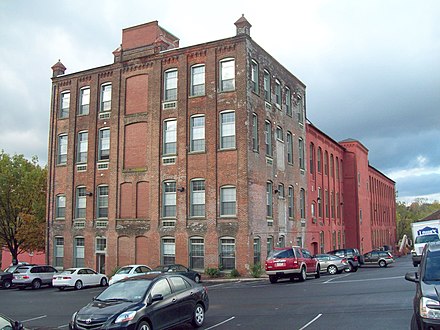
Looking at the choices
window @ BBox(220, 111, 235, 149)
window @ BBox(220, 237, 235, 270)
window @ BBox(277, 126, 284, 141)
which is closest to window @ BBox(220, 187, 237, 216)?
window @ BBox(220, 237, 235, 270)

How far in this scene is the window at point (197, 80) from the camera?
32.0 m

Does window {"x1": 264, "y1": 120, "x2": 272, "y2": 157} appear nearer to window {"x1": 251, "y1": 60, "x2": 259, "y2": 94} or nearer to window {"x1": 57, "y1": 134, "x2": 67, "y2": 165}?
window {"x1": 251, "y1": 60, "x2": 259, "y2": 94}

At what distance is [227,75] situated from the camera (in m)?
31.3

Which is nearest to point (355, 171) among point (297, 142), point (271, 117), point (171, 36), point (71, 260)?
point (297, 142)

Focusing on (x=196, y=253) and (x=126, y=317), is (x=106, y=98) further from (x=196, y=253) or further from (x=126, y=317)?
(x=126, y=317)

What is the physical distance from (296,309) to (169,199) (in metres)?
18.7

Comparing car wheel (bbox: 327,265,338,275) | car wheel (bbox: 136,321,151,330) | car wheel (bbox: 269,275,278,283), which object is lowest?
car wheel (bbox: 327,265,338,275)

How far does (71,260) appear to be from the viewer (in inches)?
1359

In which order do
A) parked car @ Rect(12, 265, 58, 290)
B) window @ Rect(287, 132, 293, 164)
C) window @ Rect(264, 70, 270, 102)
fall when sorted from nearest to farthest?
parked car @ Rect(12, 265, 58, 290) < window @ Rect(264, 70, 270, 102) < window @ Rect(287, 132, 293, 164)

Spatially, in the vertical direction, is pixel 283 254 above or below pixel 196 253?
above

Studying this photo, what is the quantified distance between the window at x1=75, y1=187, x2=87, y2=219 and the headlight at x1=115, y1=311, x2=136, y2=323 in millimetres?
26240

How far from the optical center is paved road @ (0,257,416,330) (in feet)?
38.2

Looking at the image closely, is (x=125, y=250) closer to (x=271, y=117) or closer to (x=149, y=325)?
(x=271, y=117)

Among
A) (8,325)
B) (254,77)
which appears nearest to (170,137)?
(254,77)
